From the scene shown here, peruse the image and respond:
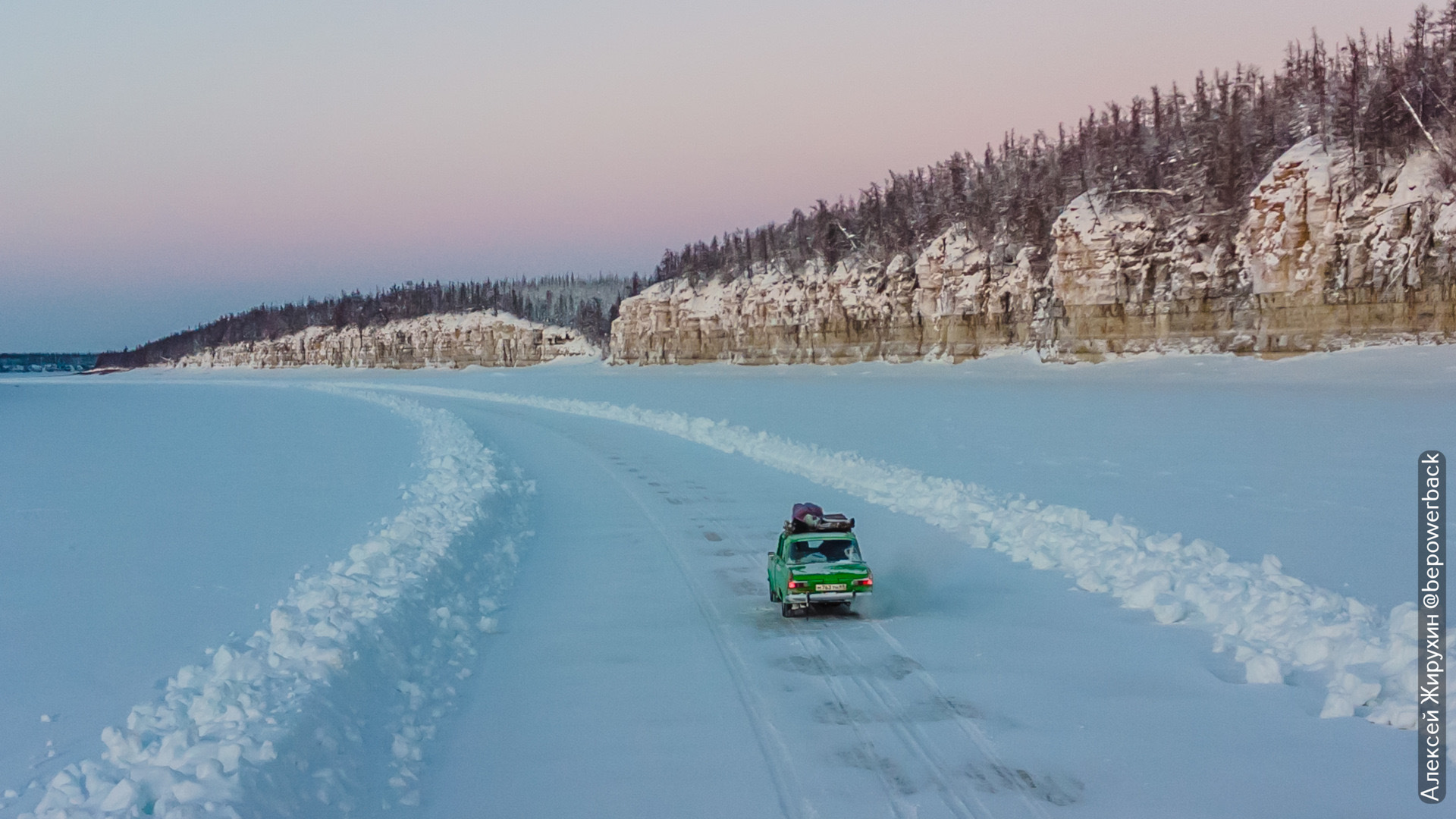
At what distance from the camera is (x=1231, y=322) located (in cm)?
5822

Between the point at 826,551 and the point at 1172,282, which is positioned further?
the point at 1172,282

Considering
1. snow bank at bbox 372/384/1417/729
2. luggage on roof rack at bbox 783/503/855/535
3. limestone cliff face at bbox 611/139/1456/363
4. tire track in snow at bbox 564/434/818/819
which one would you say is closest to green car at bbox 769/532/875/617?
luggage on roof rack at bbox 783/503/855/535

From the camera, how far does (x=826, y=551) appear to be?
10539 millimetres

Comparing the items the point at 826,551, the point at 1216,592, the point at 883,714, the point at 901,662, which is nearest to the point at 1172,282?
the point at 1216,592

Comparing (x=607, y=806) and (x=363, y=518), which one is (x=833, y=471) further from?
(x=607, y=806)

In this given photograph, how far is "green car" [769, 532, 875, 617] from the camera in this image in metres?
10.1

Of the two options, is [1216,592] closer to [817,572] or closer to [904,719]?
[817,572]

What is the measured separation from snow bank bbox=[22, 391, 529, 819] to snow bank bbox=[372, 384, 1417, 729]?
688 cm

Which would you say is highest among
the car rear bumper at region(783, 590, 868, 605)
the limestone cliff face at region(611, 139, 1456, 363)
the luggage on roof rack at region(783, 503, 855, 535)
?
the limestone cliff face at region(611, 139, 1456, 363)

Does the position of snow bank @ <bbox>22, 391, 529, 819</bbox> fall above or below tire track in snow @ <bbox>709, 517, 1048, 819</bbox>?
above

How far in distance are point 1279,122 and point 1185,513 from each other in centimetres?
6502

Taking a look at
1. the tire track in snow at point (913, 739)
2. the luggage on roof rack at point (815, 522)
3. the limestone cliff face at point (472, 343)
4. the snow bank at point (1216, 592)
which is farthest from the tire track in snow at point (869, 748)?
the limestone cliff face at point (472, 343)

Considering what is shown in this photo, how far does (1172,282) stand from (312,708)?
2555 inches

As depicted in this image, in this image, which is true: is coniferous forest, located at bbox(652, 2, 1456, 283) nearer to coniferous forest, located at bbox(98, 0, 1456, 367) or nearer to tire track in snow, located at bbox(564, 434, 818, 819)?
coniferous forest, located at bbox(98, 0, 1456, 367)
